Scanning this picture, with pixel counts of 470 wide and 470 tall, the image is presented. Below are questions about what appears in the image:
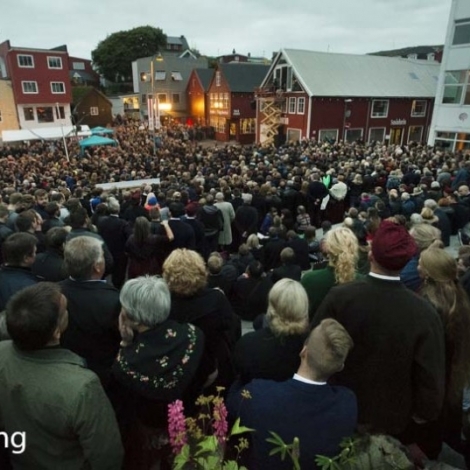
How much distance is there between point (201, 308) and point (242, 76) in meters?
38.4

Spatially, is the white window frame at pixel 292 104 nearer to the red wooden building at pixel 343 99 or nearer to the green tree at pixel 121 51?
the red wooden building at pixel 343 99

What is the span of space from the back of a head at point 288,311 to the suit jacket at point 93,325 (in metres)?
1.19

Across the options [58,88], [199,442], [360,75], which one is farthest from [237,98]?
[199,442]

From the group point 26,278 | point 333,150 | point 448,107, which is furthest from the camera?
point 448,107

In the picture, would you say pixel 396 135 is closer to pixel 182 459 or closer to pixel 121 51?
pixel 182 459

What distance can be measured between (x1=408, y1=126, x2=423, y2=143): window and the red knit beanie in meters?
35.5

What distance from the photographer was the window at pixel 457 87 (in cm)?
2222

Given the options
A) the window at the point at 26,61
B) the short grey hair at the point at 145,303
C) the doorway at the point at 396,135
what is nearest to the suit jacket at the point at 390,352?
the short grey hair at the point at 145,303

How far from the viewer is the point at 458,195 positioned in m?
8.60

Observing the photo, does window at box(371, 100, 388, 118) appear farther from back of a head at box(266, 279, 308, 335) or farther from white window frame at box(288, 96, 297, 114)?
back of a head at box(266, 279, 308, 335)

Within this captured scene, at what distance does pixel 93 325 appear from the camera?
276cm

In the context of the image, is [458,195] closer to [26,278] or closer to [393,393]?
[393,393]

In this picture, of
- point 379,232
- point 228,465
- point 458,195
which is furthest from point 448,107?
point 228,465

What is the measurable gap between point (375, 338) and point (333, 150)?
60.0 ft
